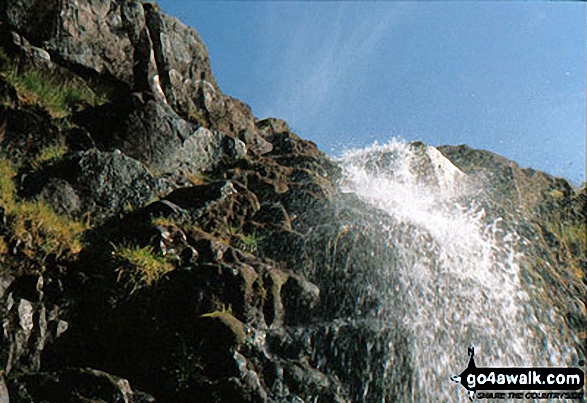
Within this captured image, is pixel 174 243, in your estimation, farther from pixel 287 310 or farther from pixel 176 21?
pixel 176 21

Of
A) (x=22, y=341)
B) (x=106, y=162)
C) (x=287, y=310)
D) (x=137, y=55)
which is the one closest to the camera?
(x=22, y=341)

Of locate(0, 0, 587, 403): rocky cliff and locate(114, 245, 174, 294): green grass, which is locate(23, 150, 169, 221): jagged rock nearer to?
locate(0, 0, 587, 403): rocky cliff

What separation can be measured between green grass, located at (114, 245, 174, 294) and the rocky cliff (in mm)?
22

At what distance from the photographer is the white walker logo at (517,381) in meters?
6.39

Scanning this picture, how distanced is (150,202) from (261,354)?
3.32 meters

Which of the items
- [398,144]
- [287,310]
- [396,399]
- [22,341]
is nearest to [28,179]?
[22,341]

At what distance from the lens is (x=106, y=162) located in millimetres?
7676

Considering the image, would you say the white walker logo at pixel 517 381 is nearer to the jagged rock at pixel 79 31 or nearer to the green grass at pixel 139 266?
the green grass at pixel 139 266

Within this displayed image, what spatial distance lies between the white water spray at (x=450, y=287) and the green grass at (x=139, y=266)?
9.17 ft

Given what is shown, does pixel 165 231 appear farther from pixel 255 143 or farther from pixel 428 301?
pixel 255 143

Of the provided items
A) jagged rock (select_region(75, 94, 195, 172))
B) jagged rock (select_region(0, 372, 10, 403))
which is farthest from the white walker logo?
jagged rock (select_region(75, 94, 195, 172))

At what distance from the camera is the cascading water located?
6.00 m

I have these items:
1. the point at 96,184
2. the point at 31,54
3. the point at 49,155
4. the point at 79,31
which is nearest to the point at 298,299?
the point at 96,184

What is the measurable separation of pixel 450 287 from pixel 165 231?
410 cm
